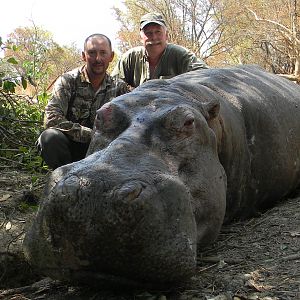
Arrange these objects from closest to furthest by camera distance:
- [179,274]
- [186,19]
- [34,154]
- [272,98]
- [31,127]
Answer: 1. [179,274]
2. [272,98]
3. [34,154]
4. [31,127]
5. [186,19]

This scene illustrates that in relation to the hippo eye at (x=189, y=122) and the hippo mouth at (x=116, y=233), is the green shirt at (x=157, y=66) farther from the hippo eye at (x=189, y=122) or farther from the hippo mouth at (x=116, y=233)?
the hippo mouth at (x=116, y=233)

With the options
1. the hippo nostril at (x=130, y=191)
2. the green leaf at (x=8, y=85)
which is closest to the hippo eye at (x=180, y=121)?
the hippo nostril at (x=130, y=191)

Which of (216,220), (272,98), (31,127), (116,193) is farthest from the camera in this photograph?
(31,127)

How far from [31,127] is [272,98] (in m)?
2.84

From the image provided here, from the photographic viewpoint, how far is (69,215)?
87.2 inches

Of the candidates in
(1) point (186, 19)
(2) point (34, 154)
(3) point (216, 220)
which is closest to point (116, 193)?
(3) point (216, 220)

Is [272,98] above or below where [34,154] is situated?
above

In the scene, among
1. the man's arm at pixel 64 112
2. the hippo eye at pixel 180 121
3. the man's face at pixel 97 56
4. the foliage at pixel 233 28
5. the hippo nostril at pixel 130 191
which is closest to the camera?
the hippo nostril at pixel 130 191

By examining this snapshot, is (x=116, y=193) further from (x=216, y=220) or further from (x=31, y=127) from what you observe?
(x=31, y=127)

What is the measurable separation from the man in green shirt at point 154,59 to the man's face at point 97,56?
0.96 metres

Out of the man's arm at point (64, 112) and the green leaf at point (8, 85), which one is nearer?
the man's arm at point (64, 112)

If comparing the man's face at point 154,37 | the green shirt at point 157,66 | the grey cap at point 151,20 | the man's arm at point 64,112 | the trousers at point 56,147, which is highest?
the grey cap at point 151,20

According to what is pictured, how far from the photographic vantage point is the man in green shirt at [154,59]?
6375 millimetres

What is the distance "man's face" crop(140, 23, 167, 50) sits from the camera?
21.1 feet
